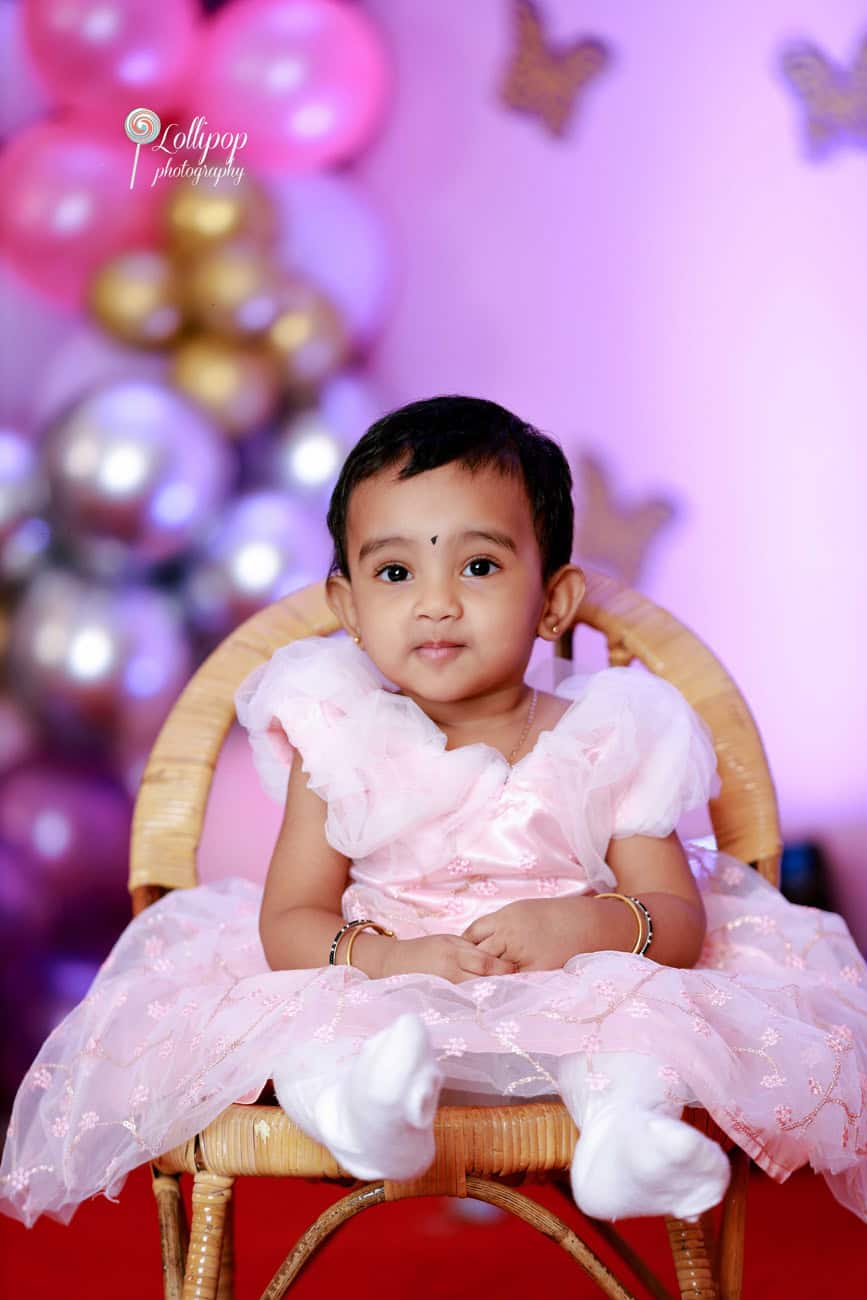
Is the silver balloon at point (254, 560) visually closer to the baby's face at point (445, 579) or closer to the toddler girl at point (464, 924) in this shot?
the toddler girl at point (464, 924)

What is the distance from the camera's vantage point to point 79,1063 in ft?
3.79

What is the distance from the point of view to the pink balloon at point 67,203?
216 centimetres

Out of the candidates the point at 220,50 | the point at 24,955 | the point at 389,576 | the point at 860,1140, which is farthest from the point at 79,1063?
the point at 220,50

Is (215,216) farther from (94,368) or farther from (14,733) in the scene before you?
(14,733)

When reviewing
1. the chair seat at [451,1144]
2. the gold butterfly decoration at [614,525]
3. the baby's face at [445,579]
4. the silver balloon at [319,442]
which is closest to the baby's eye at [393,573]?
the baby's face at [445,579]

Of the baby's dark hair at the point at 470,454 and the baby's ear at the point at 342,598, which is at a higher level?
the baby's dark hair at the point at 470,454

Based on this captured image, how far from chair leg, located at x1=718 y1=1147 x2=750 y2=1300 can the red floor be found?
22.2 inches

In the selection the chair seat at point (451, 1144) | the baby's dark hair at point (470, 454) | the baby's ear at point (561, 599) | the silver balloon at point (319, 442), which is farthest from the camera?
the silver balloon at point (319, 442)

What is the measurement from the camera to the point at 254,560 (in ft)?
7.21

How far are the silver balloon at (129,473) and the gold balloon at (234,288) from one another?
0.16m

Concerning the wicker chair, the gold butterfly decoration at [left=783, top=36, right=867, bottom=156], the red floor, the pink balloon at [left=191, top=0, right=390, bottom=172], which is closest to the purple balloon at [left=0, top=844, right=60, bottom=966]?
the red floor

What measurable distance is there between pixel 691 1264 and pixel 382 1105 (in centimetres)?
36

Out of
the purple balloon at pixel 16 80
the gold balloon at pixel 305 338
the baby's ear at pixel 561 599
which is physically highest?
the purple balloon at pixel 16 80

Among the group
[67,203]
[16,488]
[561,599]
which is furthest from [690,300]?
[561,599]
